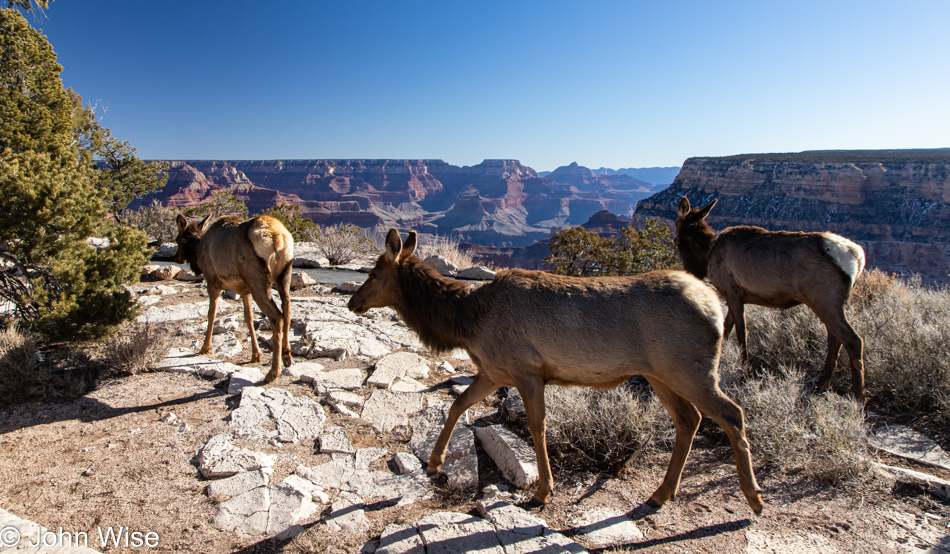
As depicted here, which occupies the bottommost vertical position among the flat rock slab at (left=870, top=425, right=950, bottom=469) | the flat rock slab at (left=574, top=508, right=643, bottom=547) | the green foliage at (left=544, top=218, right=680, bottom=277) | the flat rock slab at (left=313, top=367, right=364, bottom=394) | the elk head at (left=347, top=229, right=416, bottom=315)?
the flat rock slab at (left=870, top=425, right=950, bottom=469)

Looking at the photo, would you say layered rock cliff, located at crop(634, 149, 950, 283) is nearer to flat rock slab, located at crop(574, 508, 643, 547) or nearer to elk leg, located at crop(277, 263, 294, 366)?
elk leg, located at crop(277, 263, 294, 366)

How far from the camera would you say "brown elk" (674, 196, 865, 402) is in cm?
500

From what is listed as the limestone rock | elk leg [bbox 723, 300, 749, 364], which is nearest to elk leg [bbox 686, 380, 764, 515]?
elk leg [bbox 723, 300, 749, 364]

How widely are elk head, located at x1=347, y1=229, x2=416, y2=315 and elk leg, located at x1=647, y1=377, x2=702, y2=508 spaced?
220 cm

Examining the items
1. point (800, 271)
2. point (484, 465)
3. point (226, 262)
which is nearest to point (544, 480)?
point (484, 465)

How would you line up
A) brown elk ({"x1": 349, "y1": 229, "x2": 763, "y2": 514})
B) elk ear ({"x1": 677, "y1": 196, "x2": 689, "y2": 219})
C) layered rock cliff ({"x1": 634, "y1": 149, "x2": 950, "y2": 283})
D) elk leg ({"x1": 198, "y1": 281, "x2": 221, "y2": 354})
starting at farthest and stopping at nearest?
1. layered rock cliff ({"x1": 634, "y1": 149, "x2": 950, "y2": 283})
2. elk ear ({"x1": 677, "y1": 196, "x2": 689, "y2": 219})
3. elk leg ({"x1": 198, "y1": 281, "x2": 221, "y2": 354})
4. brown elk ({"x1": 349, "y1": 229, "x2": 763, "y2": 514})

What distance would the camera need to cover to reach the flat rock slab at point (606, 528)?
3.06 meters

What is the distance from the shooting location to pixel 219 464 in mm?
3689

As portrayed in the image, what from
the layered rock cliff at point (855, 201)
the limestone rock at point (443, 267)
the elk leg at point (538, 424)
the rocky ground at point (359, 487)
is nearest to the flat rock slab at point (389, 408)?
the rocky ground at point (359, 487)

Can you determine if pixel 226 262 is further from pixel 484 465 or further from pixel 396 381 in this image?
pixel 484 465

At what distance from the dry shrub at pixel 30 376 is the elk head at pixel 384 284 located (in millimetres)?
3427

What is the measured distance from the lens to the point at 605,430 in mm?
4082

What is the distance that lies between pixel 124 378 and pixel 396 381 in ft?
10.3

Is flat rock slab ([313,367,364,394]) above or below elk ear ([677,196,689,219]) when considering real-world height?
below
